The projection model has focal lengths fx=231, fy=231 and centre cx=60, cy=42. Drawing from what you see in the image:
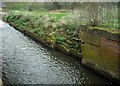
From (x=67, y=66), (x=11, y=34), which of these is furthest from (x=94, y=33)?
(x=11, y=34)

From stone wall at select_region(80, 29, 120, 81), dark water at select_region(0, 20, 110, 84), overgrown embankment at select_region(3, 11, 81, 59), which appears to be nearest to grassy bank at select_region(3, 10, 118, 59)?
overgrown embankment at select_region(3, 11, 81, 59)

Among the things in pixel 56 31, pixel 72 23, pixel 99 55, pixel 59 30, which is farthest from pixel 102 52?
pixel 56 31

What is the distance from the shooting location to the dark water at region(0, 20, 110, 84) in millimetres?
11102

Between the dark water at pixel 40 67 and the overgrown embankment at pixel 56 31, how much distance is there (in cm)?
58

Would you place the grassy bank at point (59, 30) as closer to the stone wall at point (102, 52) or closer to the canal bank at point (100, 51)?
the canal bank at point (100, 51)

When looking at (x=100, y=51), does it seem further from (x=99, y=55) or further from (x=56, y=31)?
(x=56, y=31)

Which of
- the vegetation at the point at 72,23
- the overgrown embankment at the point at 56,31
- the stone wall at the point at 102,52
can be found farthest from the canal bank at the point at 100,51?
the overgrown embankment at the point at 56,31

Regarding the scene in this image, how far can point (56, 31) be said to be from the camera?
18078mm

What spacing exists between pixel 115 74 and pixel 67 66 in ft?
10.6

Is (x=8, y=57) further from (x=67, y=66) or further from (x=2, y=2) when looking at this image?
(x=2, y=2)

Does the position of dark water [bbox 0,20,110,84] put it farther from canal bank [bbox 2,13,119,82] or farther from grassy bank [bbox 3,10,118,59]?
grassy bank [bbox 3,10,118,59]

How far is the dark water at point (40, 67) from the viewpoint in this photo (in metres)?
11.1

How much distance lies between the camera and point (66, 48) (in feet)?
50.4

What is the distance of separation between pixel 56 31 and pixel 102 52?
277 inches
